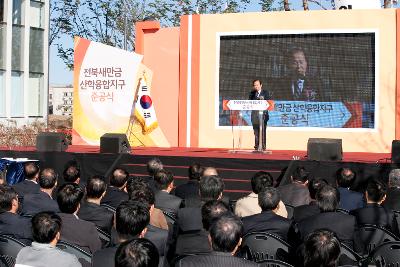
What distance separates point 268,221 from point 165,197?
5.25 ft

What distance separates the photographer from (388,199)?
619cm

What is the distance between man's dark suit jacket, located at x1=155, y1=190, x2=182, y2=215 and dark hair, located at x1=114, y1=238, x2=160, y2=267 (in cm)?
304

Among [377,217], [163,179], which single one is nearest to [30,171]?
[163,179]

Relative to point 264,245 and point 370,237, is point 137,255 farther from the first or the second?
point 370,237

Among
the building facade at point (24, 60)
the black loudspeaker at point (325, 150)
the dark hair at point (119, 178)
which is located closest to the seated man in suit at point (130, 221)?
the dark hair at point (119, 178)

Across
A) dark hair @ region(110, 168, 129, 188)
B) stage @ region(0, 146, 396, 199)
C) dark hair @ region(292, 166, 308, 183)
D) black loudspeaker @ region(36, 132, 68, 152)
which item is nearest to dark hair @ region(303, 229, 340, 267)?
dark hair @ region(110, 168, 129, 188)

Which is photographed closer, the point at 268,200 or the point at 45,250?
the point at 45,250

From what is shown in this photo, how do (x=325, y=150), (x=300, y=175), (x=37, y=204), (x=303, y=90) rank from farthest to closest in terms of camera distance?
(x=303, y=90) → (x=325, y=150) → (x=300, y=175) → (x=37, y=204)

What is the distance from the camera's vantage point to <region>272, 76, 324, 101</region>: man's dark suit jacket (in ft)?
46.6

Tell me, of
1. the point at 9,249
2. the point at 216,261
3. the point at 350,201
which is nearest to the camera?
the point at 216,261

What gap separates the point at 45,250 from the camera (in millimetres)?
3523

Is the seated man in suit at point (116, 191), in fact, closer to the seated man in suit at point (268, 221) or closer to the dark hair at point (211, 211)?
the seated man in suit at point (268, 221)

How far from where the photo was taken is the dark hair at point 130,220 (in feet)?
11.9

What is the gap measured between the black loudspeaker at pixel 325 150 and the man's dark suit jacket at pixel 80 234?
21.2ft
